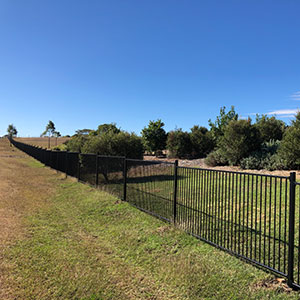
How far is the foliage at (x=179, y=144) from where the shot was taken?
32.0m

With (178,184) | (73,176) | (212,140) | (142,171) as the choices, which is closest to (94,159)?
(73,176)

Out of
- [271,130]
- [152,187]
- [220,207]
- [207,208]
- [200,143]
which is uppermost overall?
[271,130]

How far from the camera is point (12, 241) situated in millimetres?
4695

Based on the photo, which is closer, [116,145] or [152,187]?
[152,187]

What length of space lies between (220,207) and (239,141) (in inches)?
579

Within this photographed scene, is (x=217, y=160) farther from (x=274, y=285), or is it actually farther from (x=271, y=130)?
(x=274, y=285)

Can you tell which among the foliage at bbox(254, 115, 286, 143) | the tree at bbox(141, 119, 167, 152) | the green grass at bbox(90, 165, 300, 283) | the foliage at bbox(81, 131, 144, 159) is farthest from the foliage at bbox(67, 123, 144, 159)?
the tree at bbox(141, 119, 167, 152)

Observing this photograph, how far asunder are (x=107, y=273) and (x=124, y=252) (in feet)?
2.63

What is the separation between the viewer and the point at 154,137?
38438mm

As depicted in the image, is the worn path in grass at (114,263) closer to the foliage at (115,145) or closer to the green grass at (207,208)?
the green grass at (207,208)

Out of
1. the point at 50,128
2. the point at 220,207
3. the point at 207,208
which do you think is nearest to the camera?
the point at 220,207

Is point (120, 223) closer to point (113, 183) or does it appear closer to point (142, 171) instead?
point (142, 171)

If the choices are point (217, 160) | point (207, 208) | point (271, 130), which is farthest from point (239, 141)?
point (207, 208)

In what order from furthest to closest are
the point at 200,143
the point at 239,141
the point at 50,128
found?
1. the point at 50,128
2. the point at 200,143
3. the point at 239,141
